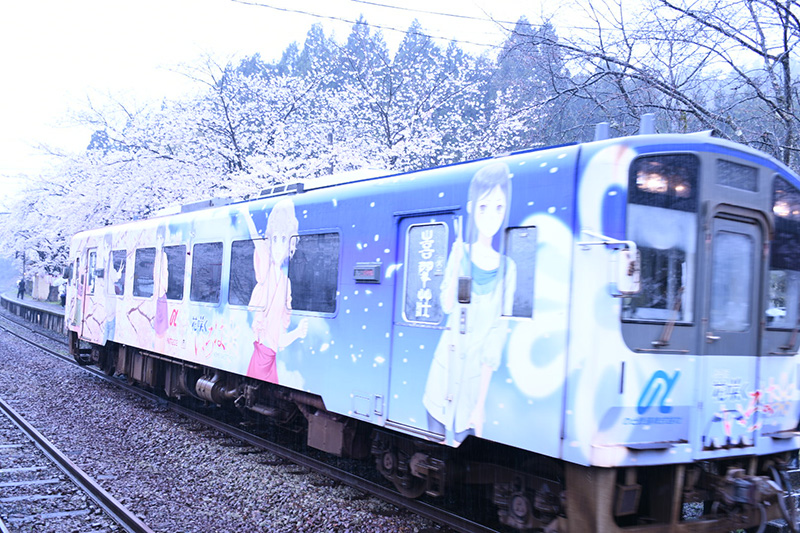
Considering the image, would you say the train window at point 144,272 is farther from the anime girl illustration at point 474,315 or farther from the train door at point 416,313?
the anime girl illustration at point 474,315

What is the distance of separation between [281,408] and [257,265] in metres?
1.72

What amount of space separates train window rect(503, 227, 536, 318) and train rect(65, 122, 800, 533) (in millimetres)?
12

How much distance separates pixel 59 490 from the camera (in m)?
6.47

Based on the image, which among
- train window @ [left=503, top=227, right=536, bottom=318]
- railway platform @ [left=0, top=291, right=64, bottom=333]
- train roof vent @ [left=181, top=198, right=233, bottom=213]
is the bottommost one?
railway platform @ [left=0, top=291, right=64, bottom=333]

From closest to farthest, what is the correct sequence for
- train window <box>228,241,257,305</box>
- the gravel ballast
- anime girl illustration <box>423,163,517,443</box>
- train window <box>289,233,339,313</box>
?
1. anime girl illustration <box>423,163,517,443</box>
2. the gravel ballast
3. train window <box>289,233,339,313</box>
4. train window <box>228,241,257,305</box>

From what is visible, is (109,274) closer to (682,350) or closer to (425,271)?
(425,271)

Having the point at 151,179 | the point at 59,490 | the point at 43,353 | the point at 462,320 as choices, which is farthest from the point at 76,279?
the point at 462,320

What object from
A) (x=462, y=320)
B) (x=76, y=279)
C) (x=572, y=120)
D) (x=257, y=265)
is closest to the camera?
(x=462, y=320)

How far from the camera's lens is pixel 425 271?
5.45m

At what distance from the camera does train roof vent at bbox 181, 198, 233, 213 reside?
31.5ft

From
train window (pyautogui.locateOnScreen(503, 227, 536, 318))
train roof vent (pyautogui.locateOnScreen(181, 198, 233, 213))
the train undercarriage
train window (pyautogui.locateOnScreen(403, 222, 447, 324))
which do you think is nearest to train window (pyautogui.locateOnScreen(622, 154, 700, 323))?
train window (pyautogui.locateOnScreen(503, 227, 536, 318))

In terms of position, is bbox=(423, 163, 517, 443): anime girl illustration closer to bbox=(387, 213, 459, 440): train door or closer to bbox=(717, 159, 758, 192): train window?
bbox=(387, 213, 459, 440): train door

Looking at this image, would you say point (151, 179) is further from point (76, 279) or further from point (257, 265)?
point (257, 265)

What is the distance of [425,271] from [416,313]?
36 centimetres
